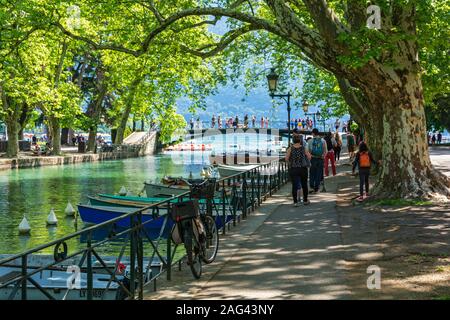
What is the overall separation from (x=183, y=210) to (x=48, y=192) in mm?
25609

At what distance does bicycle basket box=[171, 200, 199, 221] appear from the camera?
9.07m

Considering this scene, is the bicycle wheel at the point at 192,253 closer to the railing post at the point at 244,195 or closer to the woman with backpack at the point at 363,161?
the railing post at the point at 244,195

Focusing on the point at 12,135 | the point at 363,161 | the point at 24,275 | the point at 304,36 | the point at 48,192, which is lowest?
the point at 48,192

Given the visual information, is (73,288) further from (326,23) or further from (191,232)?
(326,23)

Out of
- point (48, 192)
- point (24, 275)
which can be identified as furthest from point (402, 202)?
point (48, 192)

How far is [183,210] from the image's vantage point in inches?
358

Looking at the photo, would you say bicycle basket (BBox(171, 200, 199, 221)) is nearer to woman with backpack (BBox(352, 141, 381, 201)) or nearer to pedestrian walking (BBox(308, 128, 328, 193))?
woman with backpack (BBox(352, 141, 381, 201))

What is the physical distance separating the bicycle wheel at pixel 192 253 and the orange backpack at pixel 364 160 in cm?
1007

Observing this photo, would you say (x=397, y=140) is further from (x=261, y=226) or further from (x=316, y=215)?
(x=261, y=226)

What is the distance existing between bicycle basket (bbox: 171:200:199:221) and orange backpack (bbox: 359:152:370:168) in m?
10.3

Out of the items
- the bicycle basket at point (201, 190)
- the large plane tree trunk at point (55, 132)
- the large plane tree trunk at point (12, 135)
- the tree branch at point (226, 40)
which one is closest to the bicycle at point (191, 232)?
the bicycle basket at point (201, 190)

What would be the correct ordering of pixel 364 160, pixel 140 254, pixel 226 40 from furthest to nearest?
1. pixel 226 40
2. pixel 364 160
3. pixel 140 254

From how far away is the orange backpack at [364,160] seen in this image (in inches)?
730
